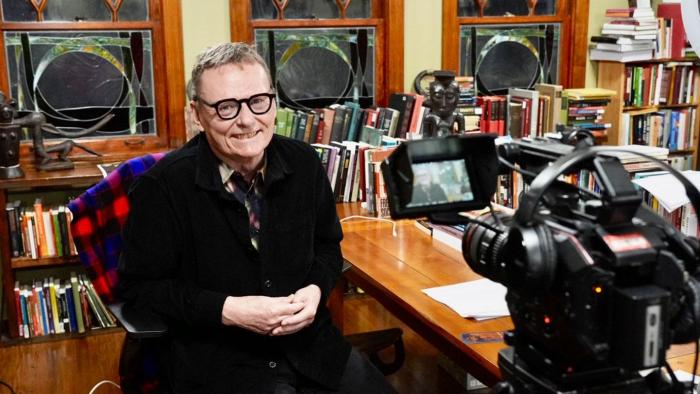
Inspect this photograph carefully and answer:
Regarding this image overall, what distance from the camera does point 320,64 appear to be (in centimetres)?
400

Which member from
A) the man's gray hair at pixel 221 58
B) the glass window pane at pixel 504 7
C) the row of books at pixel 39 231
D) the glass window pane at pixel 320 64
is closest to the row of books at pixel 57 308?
the row of books at pixel 39 231

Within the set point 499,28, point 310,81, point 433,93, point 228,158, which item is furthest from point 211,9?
point 228,158

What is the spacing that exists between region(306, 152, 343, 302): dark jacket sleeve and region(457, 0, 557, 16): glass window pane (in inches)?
95.1

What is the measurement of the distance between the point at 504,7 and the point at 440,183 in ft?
10.9

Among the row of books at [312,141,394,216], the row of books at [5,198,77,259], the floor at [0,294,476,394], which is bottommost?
the floor at [0,294,476,394]

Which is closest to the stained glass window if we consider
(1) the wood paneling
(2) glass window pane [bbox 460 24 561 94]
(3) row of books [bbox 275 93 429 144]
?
(3) row of books [bbox 275 93 429 144]

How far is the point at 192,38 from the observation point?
3.72 meters

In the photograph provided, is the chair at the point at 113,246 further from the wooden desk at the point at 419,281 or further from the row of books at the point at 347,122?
the row of books at the point at 347,122

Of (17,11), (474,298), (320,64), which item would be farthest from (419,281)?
(17,11)

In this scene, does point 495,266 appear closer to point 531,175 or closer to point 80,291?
point 531,175

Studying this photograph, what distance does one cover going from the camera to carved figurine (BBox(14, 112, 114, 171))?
11.1 feet

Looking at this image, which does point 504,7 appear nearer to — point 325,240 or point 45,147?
point 45,147

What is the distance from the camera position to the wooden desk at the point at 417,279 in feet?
5.64

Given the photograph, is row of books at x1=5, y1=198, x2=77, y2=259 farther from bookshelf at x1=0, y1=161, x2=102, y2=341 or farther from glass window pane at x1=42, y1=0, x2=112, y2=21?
glass window pane at x1=42, y1=0, x2=112, y2=21
